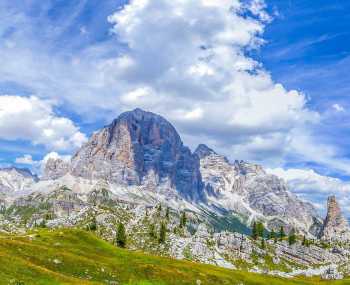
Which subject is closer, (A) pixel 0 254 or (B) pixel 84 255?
(A) pixel 0 254

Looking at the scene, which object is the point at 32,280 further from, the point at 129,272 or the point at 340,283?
the point at 340,283

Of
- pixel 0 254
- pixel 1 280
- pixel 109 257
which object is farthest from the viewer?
pixel 109 257

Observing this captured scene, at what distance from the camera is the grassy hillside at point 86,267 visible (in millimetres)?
57219

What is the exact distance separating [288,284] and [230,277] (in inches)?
698

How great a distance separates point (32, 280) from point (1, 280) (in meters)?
4.64

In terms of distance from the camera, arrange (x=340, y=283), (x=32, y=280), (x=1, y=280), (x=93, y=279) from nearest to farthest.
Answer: (x=1, y=280) < (x=32, y=280) < (x=93, y=279) < (x=340, y=283)

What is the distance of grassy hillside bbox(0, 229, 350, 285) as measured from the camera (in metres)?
57.2

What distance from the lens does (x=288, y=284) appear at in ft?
349

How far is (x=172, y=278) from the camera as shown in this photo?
3223 inches

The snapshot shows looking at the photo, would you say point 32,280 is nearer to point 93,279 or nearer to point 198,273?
point 93,279

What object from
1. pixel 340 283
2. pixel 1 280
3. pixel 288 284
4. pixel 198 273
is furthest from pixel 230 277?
pixel 1 280

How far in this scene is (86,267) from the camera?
246ft

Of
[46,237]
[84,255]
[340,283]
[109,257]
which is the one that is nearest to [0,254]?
[84,255]

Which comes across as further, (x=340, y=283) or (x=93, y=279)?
(x=340, y=283)
